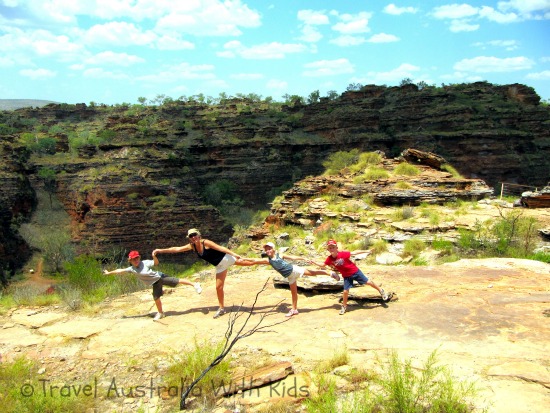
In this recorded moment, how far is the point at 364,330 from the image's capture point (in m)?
4.91

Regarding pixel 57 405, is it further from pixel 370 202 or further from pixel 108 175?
pixel 108 175

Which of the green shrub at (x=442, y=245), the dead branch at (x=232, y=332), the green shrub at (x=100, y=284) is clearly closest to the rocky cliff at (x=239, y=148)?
the green shrub at (x=100, y=284)

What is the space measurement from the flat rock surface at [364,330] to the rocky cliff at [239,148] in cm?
1973

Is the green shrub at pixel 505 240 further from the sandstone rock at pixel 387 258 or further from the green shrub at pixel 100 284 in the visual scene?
the green shrub at pixel 100 284

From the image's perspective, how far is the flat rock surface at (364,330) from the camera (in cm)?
396

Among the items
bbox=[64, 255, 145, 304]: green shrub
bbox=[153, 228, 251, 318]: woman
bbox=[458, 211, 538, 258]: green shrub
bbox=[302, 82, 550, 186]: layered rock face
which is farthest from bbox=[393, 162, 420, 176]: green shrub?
bbox=[302, 82, 550, 186]: layered rock face

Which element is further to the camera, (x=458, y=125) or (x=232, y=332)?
(x=458, y=125)

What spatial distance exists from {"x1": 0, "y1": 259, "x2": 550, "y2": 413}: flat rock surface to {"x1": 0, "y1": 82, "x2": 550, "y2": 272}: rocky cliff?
19725 mm

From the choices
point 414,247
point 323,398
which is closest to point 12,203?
point 414,247

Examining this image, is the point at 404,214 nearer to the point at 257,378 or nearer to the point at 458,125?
the point at 257,378

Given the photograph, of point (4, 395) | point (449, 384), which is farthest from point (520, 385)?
point (4, 395)

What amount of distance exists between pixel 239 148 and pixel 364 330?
33.5 m

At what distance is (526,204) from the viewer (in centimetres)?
1202

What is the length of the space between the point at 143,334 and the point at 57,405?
1.68 metres
